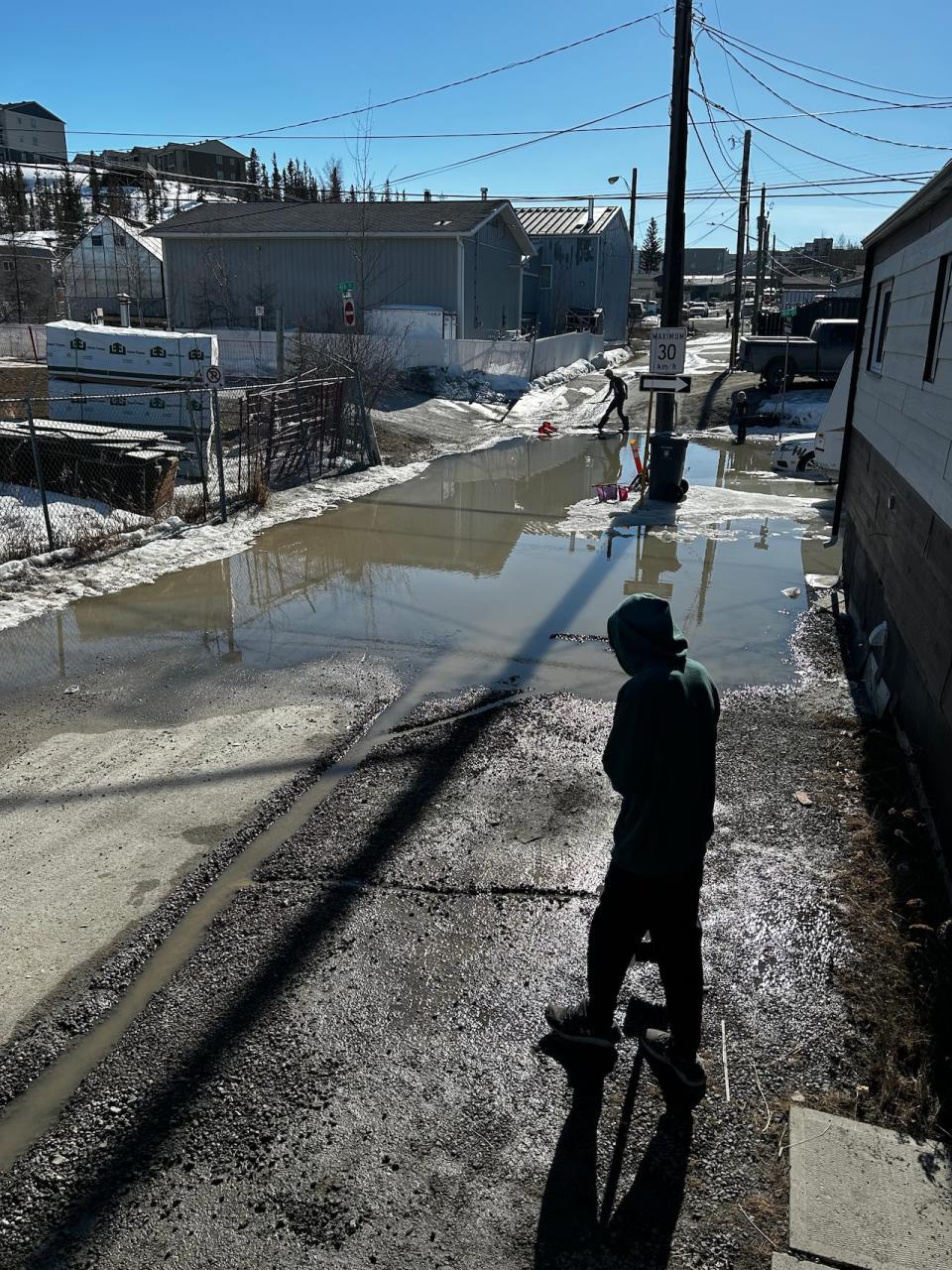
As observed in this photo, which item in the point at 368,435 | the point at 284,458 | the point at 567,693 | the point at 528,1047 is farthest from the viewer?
the point at 368,435

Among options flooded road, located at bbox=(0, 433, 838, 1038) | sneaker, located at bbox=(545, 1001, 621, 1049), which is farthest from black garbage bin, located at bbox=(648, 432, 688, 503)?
sneaker, located at bbox=(545, 1001, 621, 1049)

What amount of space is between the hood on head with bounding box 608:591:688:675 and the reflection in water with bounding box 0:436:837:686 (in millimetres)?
4775

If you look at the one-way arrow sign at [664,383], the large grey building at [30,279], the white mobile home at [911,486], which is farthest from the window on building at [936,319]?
the large grey building at [30,279]

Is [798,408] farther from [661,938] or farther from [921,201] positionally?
[661,938]

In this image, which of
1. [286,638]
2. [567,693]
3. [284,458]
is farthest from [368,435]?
[567,693]

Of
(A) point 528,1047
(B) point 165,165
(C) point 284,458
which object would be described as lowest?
(A) point 528,1047

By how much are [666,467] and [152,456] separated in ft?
26.0

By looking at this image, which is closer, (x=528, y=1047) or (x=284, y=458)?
(x=528, y=1047)

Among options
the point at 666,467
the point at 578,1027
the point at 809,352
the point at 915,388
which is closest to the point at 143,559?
the point at 666,467

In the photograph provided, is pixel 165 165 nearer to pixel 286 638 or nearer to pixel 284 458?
pixel 284 458

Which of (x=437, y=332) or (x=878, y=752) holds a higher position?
(x=437, y=332)

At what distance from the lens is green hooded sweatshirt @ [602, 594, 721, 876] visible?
3238 mm

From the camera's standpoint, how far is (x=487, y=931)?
4547mm

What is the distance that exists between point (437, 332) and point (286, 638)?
25.0 m
